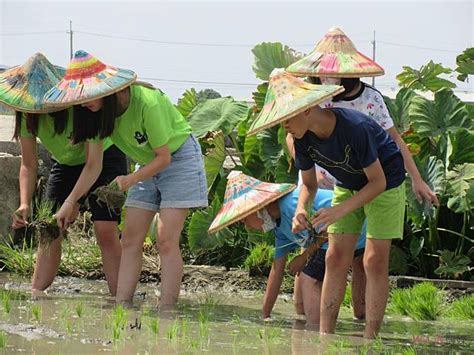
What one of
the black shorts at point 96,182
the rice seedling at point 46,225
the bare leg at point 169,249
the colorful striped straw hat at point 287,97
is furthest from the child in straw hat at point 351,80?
the rice seedling at point 46,225

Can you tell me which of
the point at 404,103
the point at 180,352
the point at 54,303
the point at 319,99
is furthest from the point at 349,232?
the point at 404,103

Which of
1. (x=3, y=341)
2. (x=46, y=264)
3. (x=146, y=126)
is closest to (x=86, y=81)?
(x=146, y=126)

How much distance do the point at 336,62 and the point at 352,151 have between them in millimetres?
1117

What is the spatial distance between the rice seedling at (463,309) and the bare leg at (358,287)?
0.65m

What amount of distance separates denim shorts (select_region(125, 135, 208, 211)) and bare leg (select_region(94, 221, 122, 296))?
1.30 ft

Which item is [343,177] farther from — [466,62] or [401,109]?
[466,62]

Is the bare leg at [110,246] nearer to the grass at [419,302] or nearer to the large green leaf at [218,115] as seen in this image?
the grass at [419,302]

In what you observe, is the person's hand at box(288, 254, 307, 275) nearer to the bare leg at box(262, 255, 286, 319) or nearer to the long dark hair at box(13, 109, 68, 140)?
the bare leg at box(262, 255, 286, 319)

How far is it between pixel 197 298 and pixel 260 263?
29.7 inches

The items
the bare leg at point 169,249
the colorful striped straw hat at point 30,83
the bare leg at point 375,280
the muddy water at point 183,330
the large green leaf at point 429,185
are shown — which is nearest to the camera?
the muddy water at point 183,330

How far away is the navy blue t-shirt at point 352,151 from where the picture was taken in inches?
190

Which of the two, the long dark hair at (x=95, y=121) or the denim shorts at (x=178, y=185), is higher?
the long dark hair at (x=95, y=121)

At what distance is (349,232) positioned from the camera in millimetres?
5160

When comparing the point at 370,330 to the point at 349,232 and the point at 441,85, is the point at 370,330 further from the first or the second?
the point at 441,85
